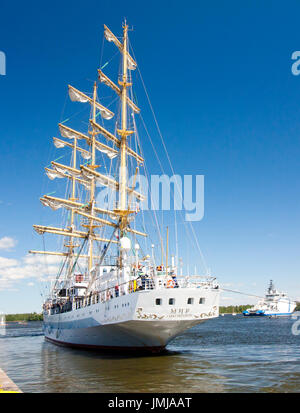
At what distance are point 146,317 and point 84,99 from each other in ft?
123

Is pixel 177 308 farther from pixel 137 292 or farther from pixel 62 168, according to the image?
pixel 62 168

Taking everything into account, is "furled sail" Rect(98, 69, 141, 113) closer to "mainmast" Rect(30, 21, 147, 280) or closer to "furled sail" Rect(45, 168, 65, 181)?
"mainmast" Rect(30, 21, 147, 280)

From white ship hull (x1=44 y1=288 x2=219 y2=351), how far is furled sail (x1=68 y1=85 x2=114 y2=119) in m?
27.3

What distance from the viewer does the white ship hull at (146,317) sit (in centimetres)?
2581

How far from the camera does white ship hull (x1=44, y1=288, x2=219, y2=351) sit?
84.7ft

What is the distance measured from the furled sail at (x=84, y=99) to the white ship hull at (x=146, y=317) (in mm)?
27288

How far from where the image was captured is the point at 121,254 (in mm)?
34750

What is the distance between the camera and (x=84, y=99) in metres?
53.5

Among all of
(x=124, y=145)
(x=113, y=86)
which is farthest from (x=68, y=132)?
(x=124, y=145)

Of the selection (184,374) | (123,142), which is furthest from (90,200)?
(184,374)

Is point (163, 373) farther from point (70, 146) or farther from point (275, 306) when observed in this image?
point (275, 306)

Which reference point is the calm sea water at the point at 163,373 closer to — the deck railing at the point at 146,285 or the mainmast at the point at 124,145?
the deck railing at the point at 146,285

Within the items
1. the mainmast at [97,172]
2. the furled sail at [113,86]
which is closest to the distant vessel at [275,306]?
the mainmast at [97,172]
